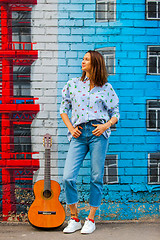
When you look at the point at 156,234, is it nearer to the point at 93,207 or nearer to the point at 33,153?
the point at 93,207

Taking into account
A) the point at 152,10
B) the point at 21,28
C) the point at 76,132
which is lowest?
Answer: the point at 76,132

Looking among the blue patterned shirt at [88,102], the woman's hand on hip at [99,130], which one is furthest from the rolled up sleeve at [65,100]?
the woman's hand on hip at [99,130]

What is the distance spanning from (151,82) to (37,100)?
1.41m

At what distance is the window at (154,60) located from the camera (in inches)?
148

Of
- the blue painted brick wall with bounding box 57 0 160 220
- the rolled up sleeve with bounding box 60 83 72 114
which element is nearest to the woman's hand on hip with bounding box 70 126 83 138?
the rolled up sleeve with bounding box 60 83 72 114

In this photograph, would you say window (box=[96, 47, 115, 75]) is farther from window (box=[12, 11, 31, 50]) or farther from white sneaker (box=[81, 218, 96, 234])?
white sneaker (box=[81, 218, 96, 234])

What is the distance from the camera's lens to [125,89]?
3746 millimetres

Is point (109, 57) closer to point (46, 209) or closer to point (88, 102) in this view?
point (88, 102)

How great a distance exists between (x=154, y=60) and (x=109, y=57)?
553 mm

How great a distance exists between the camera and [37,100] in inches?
147

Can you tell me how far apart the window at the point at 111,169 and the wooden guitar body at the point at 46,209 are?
654 millimetres

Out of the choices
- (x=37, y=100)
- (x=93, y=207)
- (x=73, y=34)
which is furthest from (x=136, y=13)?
(x=93, y=207)

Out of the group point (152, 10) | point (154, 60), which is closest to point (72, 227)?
point (154, 60)

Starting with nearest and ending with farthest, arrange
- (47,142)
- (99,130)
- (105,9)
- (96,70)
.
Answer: (99,130) → (96,70) → (47,142) → (105,9)
